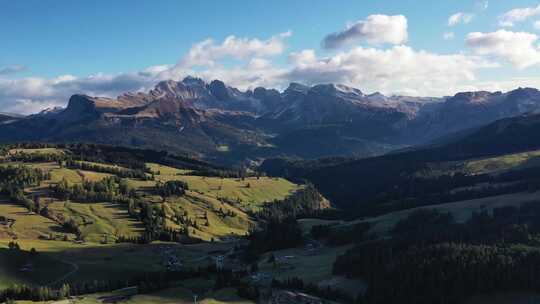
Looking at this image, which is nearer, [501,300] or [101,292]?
[501,300]

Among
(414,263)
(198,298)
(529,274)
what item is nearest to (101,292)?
(198,298)

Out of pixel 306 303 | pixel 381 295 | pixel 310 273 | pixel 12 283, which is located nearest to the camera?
pixel 306 303

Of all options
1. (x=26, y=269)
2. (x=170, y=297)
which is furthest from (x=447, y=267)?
(x=26, y=269)

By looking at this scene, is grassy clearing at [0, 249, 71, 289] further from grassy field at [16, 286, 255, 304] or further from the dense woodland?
the dense woodland

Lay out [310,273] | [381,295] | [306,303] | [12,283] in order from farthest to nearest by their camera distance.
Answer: [310,273], [12,283], [381,295], [306,303]

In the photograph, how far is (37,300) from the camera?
14788 cm

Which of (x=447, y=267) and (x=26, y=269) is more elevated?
(x=447, y=267)

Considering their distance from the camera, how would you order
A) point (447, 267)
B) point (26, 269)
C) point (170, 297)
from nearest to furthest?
1. point (170, 297)
2. point (447, 267)
3. point (26, 269)

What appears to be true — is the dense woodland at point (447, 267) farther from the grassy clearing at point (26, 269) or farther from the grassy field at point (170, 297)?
the grassy clearing at point (26, 269)

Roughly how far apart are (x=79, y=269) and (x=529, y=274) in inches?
5849

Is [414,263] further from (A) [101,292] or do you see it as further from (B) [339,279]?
(A) [101,292]

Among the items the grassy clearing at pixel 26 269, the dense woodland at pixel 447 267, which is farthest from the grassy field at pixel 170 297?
the dense woodland at pixel 447 267

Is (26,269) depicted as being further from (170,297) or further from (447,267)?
(447,267)

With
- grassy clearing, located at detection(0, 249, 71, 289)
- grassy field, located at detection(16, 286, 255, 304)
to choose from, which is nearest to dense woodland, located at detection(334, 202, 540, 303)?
grassy field, located at detection(16, 286, 255, 304)
